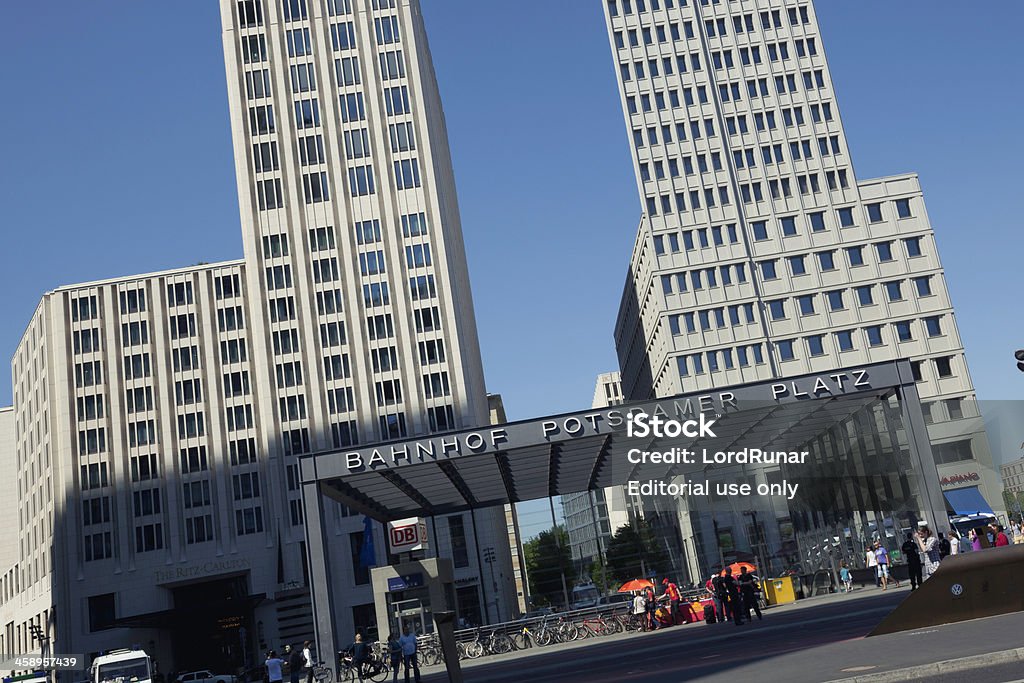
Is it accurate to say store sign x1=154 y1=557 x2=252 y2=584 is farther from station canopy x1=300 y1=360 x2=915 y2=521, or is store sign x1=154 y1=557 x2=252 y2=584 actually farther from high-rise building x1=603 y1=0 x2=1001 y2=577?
station canopy x1=300 y1=360 x2=915 y2=521

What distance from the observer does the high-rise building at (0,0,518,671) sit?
250 feet

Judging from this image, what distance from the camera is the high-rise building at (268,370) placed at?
76312 millimetres

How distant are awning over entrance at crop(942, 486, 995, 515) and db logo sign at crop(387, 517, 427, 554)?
4253 cm

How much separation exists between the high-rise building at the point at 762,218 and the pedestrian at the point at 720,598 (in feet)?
159

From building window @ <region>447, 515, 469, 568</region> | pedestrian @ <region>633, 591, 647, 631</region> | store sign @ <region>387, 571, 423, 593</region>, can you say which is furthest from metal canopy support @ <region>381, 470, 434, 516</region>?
building window @ <region>447, 515, 469, 568</region>

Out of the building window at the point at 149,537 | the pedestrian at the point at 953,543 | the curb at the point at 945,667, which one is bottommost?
the curb at the point at 945,667

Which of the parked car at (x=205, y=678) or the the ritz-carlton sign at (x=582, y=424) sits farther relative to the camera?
the parked car at (x=205, y=678)

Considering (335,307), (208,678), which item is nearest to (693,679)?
(208,678)

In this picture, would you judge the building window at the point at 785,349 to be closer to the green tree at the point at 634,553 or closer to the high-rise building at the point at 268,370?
the high-rise building at the point at 268,370

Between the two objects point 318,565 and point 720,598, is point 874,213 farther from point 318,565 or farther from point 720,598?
point 318,565

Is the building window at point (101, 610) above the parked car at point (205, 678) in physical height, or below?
above

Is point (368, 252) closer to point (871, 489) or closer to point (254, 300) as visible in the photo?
point (254, 300)

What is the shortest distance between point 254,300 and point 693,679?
70.7 m


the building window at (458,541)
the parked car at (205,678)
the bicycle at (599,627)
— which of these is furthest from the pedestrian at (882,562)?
the building window at (458,541)
